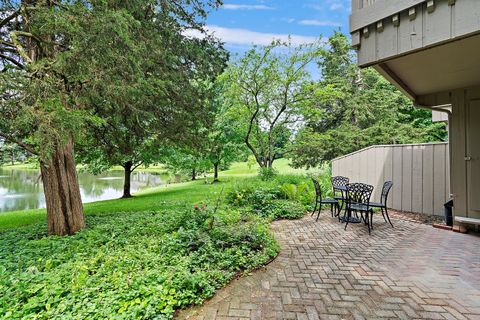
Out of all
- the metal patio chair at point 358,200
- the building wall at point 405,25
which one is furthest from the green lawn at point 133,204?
the building wall at point 405,25

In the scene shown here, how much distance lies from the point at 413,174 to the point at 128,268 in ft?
20.1

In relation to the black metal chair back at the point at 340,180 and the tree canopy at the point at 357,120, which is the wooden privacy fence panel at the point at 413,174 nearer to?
the black metal chair back at the point at 340,180

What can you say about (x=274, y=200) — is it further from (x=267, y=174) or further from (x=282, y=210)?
(x=267, y=174)

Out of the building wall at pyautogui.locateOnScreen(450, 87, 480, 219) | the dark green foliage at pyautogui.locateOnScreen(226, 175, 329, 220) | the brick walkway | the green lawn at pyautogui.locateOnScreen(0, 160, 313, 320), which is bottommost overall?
the brick walkway

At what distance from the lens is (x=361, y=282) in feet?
9.05

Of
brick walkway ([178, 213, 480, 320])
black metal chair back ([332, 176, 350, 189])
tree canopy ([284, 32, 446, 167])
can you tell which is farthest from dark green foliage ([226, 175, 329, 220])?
tree canopy ([284, 32, 446, 167])

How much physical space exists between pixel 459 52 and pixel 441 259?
8.44ft

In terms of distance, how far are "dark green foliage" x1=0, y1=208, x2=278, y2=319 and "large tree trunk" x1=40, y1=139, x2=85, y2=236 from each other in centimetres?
59

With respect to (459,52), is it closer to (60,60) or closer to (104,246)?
(60,60)

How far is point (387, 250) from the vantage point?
370 centimetres

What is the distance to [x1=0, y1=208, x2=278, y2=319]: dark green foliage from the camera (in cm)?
220

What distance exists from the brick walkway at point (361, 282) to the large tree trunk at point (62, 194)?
4.22 metres

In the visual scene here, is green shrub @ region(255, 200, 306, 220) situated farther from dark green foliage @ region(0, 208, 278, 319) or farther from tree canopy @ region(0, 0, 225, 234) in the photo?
tree canopy @ region(0, 0, 225, 234)

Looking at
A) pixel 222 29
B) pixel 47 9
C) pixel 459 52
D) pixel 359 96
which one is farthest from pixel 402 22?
pixel 359 96
